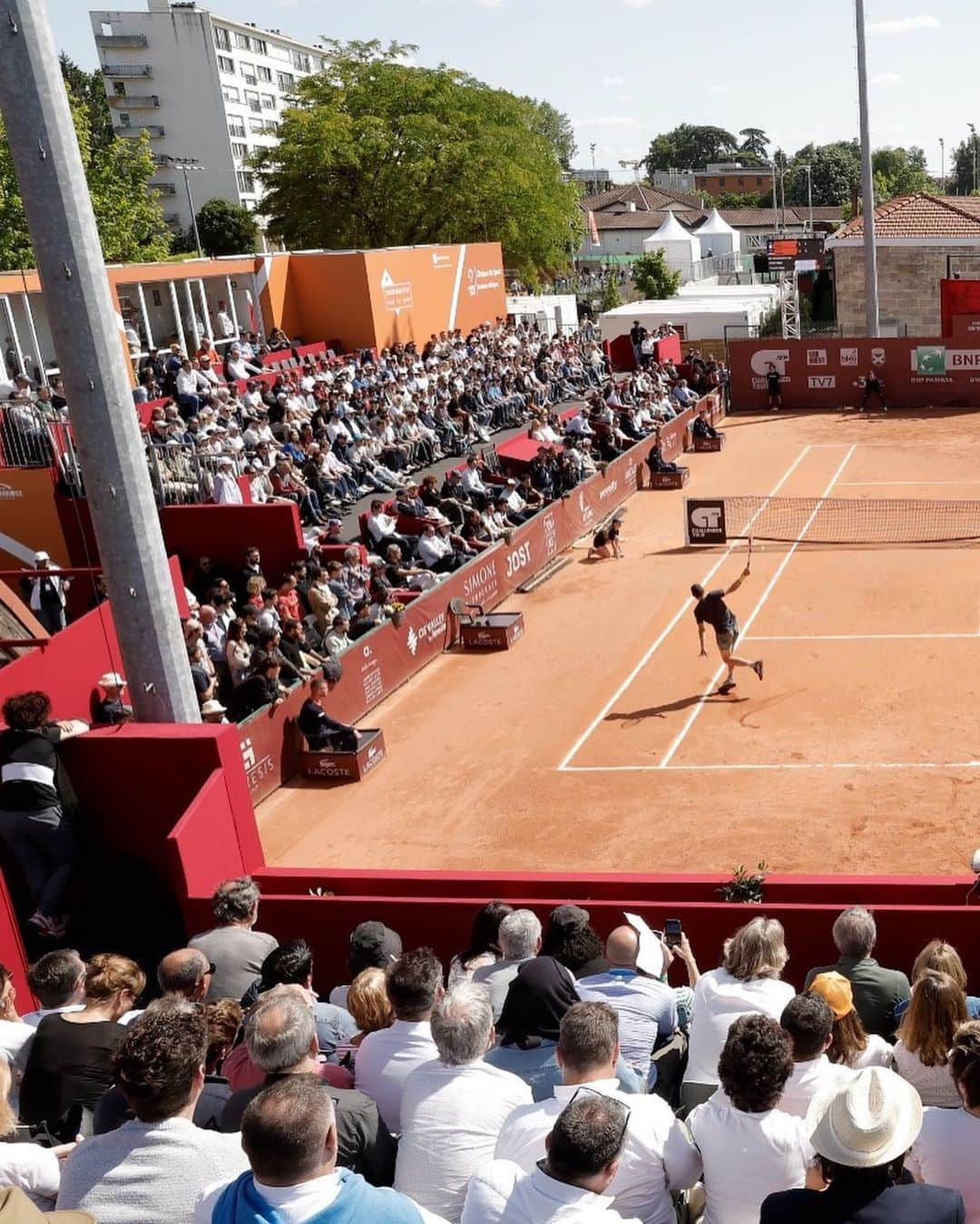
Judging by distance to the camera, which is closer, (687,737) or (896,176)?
(687,737)

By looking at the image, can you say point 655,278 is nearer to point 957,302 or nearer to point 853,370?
point 853,370

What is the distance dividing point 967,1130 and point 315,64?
129696mm

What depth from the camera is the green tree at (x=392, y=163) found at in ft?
180

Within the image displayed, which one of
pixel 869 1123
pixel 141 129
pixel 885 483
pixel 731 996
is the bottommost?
pixel 885 483

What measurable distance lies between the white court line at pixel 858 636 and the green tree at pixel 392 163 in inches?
1597

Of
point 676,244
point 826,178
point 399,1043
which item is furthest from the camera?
point 826,178

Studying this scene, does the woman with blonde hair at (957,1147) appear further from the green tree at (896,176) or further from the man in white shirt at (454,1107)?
the green tree at (896,176)

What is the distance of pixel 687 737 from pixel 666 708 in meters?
1.16

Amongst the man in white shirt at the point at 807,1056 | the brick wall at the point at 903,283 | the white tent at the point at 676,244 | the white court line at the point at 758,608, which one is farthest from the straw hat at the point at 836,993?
the white tent at the point at 676,244

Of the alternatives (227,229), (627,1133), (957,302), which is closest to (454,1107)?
(627,1133)

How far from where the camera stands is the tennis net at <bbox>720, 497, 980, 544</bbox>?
82.8 feet

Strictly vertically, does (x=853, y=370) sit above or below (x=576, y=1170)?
below

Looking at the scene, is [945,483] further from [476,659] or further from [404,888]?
[404,888]

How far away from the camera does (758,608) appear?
21.6m
